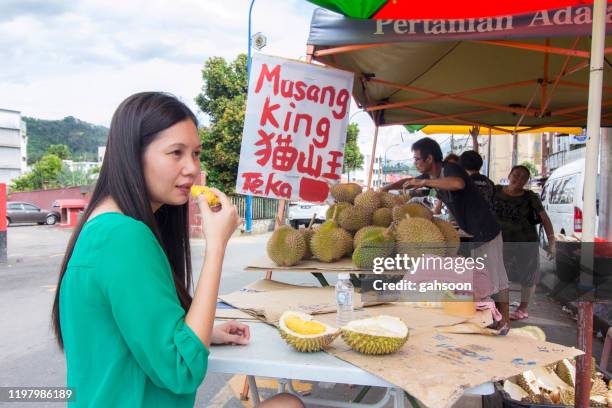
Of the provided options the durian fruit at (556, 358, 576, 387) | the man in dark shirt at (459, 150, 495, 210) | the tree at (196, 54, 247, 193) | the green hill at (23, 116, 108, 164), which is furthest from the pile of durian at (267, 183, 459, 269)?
the green hill at (23, 116, 108, 164)

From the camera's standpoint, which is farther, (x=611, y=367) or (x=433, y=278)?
(x=611, y=367)

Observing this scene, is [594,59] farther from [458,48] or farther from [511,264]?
[511,264]

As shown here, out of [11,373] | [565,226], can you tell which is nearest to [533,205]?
[565,226]

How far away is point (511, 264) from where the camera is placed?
5.32 meters

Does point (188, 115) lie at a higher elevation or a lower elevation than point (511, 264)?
higher

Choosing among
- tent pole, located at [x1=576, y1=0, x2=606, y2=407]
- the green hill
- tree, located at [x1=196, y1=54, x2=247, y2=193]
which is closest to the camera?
tent pole, located at [x1=576, y1=0, x2=606, y2=407]

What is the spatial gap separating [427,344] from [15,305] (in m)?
6.22

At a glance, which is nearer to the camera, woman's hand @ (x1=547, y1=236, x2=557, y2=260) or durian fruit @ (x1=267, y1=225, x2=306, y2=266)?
durian fruit @ (x1=267, y1=225, x2=306, y2=266)

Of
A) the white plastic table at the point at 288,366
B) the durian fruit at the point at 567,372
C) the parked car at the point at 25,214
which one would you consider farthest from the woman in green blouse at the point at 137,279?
the parked car at the point at 25,214

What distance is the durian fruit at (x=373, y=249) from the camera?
2.42m

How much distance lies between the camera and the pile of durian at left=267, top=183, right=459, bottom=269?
95.8 inches

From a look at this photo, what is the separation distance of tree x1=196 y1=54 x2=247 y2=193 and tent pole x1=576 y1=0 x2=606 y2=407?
1549cm

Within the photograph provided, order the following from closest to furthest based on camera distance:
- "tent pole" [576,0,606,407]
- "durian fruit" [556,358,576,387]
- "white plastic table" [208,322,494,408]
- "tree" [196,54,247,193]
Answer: "white plastic table" [208,322,494,408], "tent pole" [576,0,606,407], "durian fruit" [556,358,576,387], "tree" [196,54,247,193]

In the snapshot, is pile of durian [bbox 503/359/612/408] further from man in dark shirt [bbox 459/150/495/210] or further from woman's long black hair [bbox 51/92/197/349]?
man in dark shirt [bbox 459/150/495/210]
